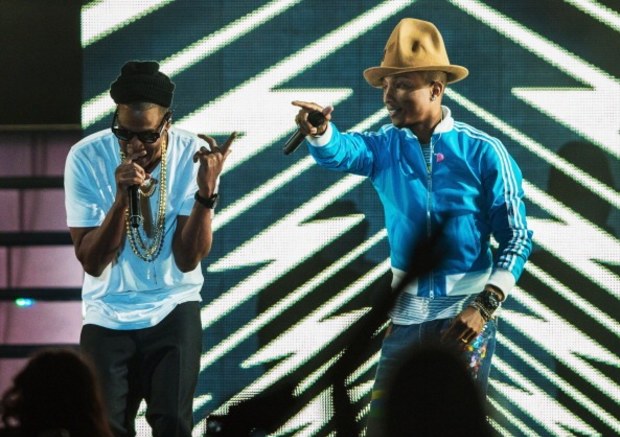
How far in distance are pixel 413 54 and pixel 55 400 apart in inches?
94.8

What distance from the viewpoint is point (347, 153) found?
13.9ft

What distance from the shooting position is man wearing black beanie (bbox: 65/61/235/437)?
409cm

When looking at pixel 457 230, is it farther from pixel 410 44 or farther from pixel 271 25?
pixel 271 25

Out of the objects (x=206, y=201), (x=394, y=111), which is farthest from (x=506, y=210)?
(x=206, y=201)

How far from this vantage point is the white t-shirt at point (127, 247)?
4.17 m

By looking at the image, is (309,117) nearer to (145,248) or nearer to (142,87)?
(142,87)

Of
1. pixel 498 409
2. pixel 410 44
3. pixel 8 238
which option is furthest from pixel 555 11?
pixel 8 238

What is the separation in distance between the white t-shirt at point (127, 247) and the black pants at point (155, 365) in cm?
4

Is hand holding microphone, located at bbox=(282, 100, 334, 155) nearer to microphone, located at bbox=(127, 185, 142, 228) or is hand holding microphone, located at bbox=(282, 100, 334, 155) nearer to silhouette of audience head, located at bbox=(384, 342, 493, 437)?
microphone, located at bbox=(127, 185, 142, 228)

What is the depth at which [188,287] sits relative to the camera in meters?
4.23

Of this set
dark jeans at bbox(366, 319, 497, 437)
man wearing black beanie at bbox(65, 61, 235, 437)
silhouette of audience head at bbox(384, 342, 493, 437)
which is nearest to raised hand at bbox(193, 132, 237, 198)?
man wearing black beanie at bbox(65, 61, 235, 437)

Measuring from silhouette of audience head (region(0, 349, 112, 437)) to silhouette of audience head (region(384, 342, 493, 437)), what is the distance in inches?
29.1

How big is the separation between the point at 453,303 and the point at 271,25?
1701mm

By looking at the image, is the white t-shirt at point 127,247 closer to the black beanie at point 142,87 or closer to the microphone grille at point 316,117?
the black beanie at point 142,87
